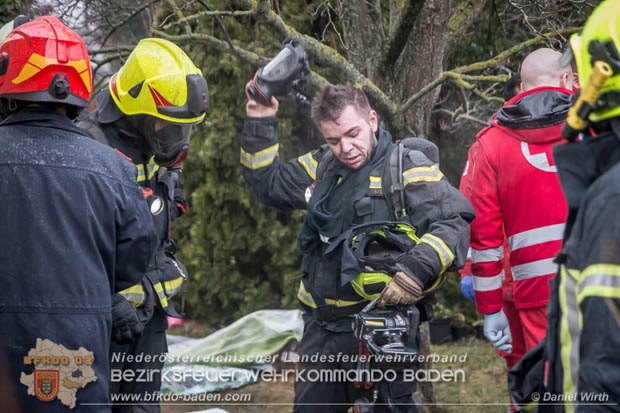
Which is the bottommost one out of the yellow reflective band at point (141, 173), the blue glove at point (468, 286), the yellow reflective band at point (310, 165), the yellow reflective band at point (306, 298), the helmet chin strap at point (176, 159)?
the blue glove at point (468, 286)

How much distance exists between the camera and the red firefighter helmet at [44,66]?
8.80ft

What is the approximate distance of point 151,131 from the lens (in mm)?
3641

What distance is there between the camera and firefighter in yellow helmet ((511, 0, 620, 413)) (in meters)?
1.67

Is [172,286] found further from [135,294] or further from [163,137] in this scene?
[163,137]

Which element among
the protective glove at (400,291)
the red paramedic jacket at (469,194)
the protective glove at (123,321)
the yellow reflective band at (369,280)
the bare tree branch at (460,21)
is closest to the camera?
the protective glove at (123,321)

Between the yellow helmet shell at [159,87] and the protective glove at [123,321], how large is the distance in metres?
1.01

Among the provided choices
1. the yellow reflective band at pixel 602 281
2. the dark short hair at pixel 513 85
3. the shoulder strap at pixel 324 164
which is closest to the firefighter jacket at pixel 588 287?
the yellow reflective band at pixel 602 281

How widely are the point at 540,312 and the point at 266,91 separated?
1962mm

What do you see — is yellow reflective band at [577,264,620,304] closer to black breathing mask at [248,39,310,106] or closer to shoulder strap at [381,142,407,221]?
shoulder strap at [381,142,407,221]

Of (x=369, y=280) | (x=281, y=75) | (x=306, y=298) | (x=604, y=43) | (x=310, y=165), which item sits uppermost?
(x=604, y=43)

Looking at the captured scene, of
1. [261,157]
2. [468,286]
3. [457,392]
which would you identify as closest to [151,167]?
[261,157]

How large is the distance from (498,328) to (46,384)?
247 cm

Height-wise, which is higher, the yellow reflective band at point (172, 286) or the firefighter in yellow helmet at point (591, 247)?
the firefighter in yellow helmet at point (591, 247)

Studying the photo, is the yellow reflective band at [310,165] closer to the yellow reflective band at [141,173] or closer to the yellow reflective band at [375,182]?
the yellow reflective band at [375,182]
